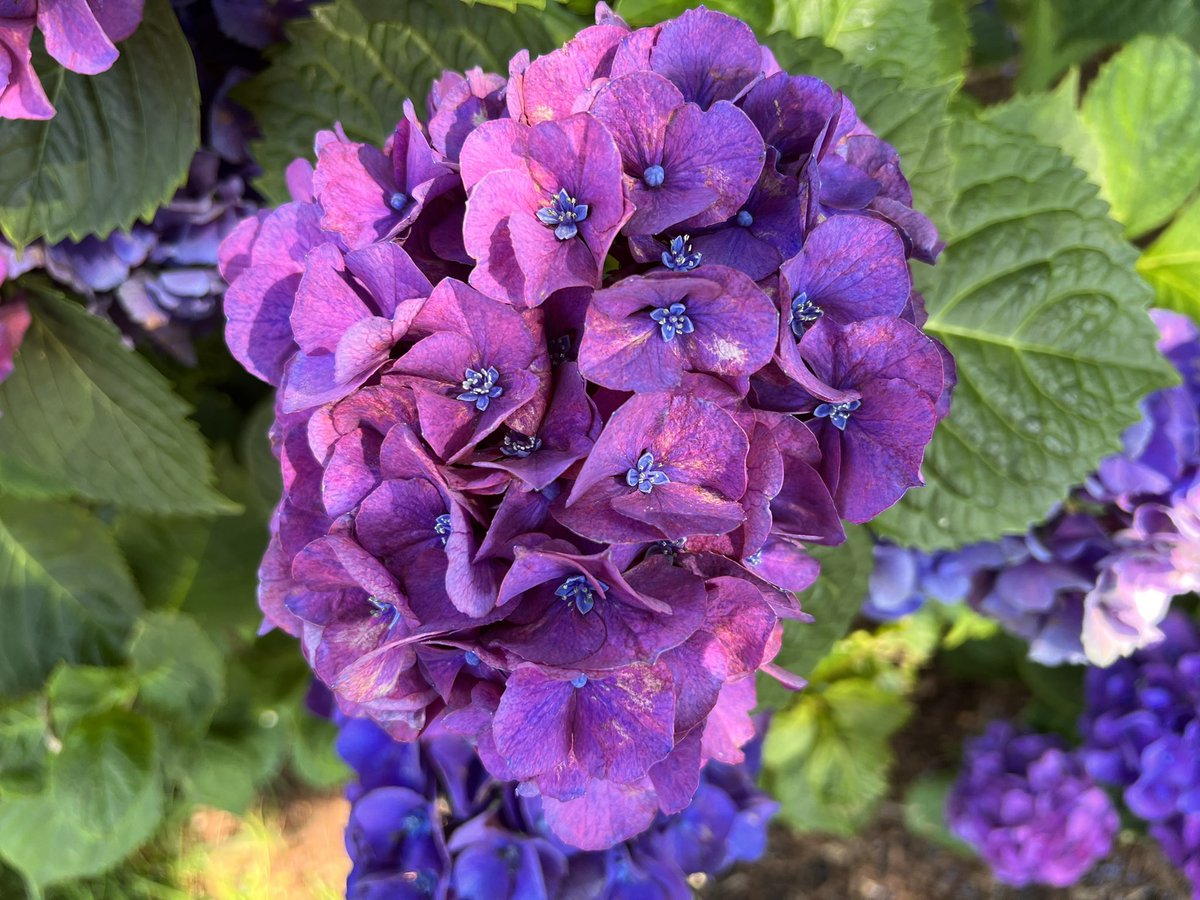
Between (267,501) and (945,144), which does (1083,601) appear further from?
(267,501)

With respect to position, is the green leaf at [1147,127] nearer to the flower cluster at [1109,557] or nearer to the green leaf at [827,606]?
the flower cluster at [1109,557]

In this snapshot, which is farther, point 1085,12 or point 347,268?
point 1085,12

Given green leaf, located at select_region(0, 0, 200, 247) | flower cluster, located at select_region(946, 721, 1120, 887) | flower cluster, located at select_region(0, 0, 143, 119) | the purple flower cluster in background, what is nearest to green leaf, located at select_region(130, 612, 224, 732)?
the purple flower cluster in background

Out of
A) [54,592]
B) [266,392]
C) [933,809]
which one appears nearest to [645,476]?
[54,592]

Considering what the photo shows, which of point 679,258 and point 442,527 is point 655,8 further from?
point 442,527

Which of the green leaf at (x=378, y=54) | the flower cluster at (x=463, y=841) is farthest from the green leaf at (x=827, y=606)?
the green leaf at (x=378, y=54)

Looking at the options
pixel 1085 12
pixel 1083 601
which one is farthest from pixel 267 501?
pixel 1085 12
